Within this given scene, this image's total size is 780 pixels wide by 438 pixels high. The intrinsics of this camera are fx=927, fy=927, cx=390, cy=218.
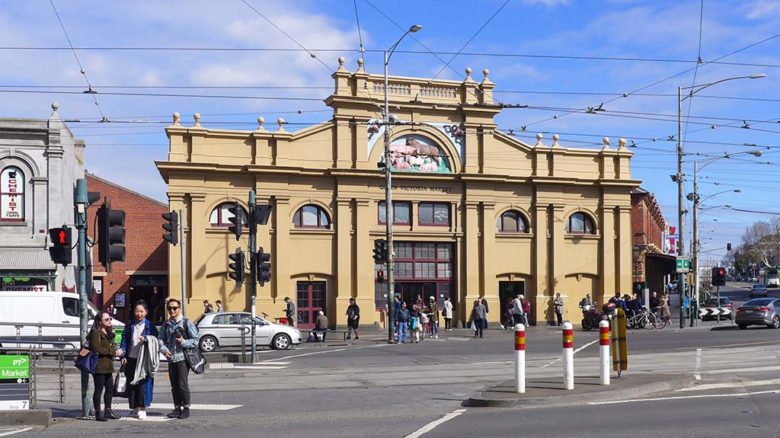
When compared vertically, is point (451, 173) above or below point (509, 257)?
above

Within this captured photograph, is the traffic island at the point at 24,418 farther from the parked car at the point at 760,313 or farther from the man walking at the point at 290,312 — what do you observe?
the parked car at the point at 760,313

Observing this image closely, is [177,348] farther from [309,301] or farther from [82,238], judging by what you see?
[309,301]

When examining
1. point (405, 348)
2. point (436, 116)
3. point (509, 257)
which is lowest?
point (405, 348)

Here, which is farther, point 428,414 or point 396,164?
point 396,164

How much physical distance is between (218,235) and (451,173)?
442 inches

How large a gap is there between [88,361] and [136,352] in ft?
2.27

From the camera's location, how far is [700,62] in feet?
105

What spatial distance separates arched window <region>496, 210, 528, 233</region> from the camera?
45.3m

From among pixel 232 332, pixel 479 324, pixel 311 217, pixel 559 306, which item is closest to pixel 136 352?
pixel 232 332

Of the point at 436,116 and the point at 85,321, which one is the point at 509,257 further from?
the point at 85,321

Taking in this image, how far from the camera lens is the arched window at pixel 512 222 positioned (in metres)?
45.3

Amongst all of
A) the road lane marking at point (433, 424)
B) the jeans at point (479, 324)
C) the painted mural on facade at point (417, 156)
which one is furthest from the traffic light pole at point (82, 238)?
the painted mural on facade at point (417, 156)

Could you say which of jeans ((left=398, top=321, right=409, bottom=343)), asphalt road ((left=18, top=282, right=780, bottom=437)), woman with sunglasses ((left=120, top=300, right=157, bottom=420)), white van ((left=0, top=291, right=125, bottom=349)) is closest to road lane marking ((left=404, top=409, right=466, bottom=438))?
asphalt road ((left=18, top=282, right=780, bottom=437))

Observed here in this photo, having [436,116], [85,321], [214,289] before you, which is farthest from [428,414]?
[436,116]
